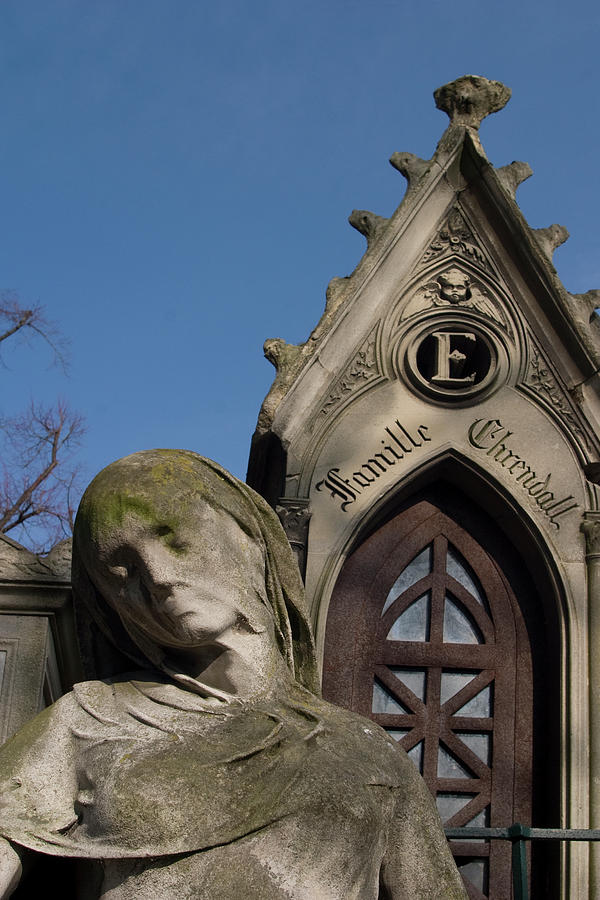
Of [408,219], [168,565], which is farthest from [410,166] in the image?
[168,565]

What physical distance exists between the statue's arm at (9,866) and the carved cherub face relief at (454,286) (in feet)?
20.1

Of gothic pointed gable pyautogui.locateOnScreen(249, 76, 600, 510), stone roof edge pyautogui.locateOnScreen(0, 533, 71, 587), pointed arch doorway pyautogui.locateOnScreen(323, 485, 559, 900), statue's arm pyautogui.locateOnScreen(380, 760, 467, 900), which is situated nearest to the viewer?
statue's arm pyautogui.locateOnScreen(380, 760, 467, 900)

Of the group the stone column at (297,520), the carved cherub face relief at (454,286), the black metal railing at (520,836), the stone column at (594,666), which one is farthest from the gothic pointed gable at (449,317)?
the black metal railing at (520,836)

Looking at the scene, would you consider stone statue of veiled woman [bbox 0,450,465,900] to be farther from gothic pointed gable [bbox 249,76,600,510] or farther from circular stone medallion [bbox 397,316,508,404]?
circular stone medallion [bbox 397,316,508,404]

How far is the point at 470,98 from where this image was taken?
31.4 ft

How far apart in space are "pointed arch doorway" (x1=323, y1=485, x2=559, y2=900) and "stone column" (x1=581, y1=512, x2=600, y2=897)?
238mm

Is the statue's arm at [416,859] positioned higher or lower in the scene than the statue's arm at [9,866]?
higher

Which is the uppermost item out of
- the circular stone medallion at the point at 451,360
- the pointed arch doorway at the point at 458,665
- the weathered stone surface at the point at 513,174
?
the weathered stone surface at the point at 513,174

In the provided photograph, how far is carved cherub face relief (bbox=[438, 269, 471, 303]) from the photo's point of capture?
929 centimetres

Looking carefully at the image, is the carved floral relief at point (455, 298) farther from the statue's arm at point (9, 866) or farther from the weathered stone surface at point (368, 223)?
the statue's arm at point (9, 866)

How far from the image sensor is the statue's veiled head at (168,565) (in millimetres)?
3994

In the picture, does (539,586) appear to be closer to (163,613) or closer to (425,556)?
(425,556)

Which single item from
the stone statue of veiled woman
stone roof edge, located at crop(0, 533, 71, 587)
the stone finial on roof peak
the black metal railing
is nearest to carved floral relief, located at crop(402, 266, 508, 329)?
the stone finial on roof peak

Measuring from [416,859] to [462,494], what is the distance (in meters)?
5.29
